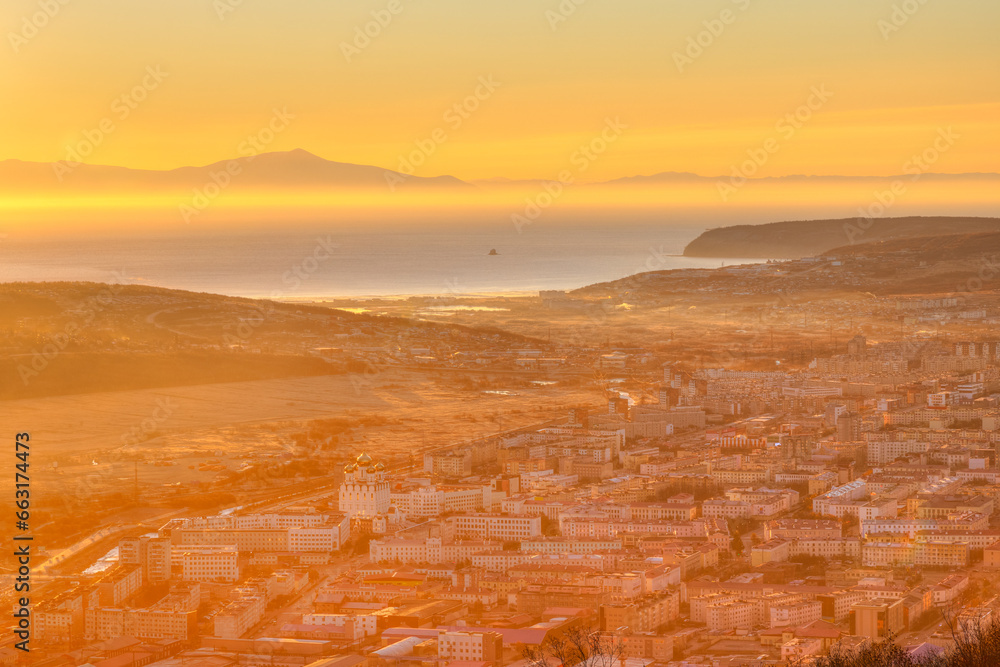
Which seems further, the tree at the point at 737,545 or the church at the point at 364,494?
the church at the point at 364,494

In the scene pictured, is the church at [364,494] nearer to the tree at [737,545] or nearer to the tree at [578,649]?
the tree at [737,545]

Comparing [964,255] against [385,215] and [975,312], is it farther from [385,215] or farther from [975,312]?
[385,215]

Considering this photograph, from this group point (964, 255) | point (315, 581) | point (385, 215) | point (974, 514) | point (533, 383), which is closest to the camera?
point (315, 581)

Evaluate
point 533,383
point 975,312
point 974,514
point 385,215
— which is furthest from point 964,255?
point 385,215

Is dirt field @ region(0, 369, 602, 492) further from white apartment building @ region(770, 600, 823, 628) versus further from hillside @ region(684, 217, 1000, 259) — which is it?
hillside @ region(684, 217, 1000, 259)

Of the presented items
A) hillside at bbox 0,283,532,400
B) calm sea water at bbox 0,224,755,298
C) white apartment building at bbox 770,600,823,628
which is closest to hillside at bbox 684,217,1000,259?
calm sea water at bbox 0,224,755,298

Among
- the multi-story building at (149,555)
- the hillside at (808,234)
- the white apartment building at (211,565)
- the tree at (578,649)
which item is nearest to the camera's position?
the tree at (578,649)

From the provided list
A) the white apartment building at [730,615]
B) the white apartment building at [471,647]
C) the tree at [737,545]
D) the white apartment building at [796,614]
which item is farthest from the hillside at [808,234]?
the white apartment building at [471,647]

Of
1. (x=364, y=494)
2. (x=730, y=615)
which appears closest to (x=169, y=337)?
(x=364, y=494)
